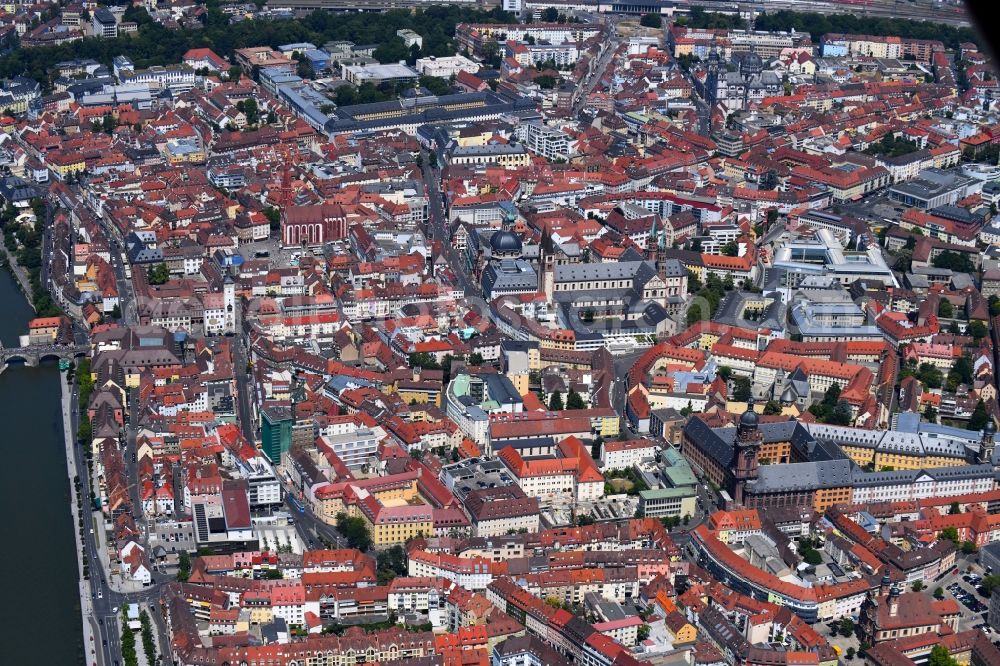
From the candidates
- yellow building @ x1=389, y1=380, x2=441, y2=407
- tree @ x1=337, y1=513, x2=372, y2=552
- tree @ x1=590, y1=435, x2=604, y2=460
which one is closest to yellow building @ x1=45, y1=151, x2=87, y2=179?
yellow building @ x1=389, y1=380, x2=441, y2=407

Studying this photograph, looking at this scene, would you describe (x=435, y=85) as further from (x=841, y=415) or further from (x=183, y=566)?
(x=183, y=566)

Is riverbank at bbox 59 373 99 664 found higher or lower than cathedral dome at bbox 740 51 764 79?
lower

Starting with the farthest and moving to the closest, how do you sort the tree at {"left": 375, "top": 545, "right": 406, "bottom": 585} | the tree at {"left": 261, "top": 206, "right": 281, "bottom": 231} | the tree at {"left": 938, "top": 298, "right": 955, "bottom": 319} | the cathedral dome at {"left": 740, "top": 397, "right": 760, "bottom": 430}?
the tree at {"left": 261, "top": 206, "right": 281, "bottom": 231} → the tree at {"left": 938, "top": 298, "right": 955, "bottom": 319} → the cathedral dome at {"left": 740, "top": 397, "right": 760, "bottom": 430} → the tree at {"left": 375, "top": 545, "right": 406, "bottom": 585}

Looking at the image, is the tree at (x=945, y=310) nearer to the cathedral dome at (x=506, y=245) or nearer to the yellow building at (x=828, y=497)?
the yellow building at (x=828, y=497)

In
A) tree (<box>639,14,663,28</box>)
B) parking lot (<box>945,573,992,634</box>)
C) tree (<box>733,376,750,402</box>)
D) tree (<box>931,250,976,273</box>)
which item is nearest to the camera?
parking lot (<box>945,573,992,634</box>)

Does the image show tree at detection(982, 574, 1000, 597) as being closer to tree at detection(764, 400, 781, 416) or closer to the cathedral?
tree at detection(764, 400, 781, 416)

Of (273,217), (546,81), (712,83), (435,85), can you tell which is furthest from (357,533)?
(712,83)
